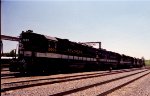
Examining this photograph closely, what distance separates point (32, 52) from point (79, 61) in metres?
10.1

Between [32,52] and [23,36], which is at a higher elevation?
[23,36]

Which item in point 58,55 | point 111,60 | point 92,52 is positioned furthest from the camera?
point 111,60

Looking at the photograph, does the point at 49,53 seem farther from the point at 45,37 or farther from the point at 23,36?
the point at 23,36

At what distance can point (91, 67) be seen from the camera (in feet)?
106

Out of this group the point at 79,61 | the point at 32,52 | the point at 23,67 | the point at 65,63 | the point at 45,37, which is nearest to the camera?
the point at 23,67

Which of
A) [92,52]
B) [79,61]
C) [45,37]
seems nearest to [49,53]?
[45,37]

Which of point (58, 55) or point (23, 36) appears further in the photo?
point (58, 55)

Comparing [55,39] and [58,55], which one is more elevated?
[55,39]

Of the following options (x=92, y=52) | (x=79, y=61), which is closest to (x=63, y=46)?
(x=79, y=61)

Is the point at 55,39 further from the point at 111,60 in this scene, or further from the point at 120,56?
the point at 120,56

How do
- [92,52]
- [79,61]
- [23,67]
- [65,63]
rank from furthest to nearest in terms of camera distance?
[92,52], [79,61], [65,63], [23,67]

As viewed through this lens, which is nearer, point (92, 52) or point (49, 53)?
point (49, 53)

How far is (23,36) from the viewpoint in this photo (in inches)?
717

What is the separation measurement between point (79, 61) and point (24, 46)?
1036 cm
